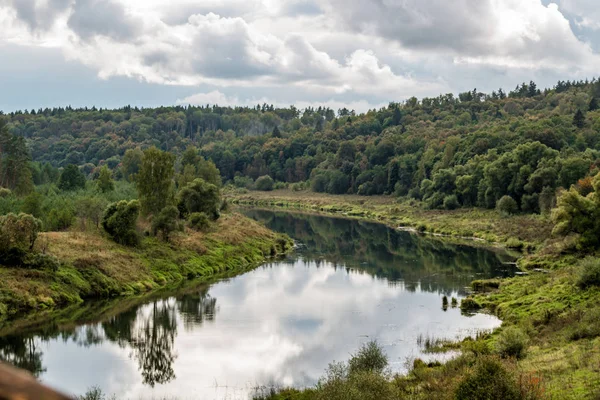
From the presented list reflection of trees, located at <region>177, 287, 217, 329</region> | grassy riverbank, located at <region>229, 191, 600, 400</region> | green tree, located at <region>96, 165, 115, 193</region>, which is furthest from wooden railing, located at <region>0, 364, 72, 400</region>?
green tree, located at <region>96, 165, 115, 193</region>

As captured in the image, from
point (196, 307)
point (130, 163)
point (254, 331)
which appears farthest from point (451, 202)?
point (254, 331)

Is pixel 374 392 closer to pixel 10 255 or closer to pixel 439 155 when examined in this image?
pixel 10 255

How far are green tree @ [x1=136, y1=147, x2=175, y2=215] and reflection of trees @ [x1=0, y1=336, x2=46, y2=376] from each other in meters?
36.5

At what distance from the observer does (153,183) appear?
7875 centimetres

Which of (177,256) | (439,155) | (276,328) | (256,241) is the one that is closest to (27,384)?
(276,328)

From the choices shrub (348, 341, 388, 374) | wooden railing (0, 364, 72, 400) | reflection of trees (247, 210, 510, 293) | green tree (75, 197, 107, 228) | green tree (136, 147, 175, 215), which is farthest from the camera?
green tree (136, 147, 175, 215)

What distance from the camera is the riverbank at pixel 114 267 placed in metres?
50.9

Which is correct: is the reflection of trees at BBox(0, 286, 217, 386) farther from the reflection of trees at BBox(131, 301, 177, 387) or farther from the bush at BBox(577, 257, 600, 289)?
the bush at BBox(577, 257, 600, 289)

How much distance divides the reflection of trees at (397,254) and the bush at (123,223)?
2473 centimetres

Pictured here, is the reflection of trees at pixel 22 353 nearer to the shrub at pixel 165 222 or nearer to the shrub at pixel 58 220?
the shrub at pixel 58 220

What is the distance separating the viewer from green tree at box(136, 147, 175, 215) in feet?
257

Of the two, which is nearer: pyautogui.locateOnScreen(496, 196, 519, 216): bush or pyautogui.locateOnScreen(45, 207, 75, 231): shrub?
pyautogui.locateOnScreen(45, 207, 75, 231): shrub

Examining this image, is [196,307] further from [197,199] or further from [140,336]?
[197,199]

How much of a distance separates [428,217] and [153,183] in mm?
67845
